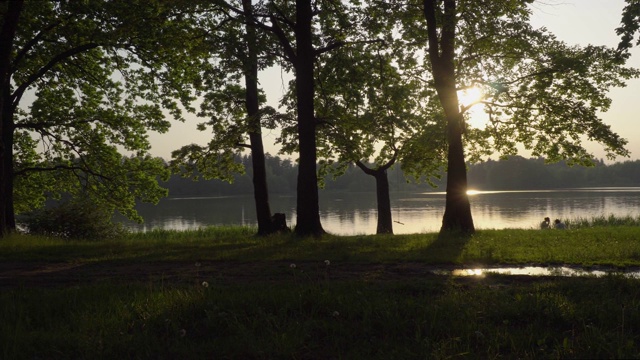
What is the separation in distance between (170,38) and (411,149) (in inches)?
447

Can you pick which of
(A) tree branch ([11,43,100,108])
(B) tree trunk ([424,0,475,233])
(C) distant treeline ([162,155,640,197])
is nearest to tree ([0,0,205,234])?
(A) tree branch ([11,43,100,108])

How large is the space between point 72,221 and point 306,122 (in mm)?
14182

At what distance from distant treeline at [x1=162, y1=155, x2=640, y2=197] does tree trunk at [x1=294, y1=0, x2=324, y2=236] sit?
119 metres

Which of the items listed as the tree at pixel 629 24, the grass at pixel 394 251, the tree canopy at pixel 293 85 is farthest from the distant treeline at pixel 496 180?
the tree at pixel 629 24

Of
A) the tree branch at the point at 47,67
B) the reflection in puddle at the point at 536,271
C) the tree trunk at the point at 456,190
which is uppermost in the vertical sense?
the tree branch at the point at 47,67

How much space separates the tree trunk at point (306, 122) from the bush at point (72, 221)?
42.0 ft

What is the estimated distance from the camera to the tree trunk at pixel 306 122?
16375 mm

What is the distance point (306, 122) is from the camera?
54.1 feet

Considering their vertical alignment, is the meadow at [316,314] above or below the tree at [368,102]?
below

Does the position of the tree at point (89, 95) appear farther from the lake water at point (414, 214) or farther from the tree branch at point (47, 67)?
the lake water at point (414, 214)

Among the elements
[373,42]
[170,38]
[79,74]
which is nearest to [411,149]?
[373,42]

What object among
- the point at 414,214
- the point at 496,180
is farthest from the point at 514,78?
the point at 496,180

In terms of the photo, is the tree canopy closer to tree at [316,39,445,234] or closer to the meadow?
tree at [316,39,445,234]

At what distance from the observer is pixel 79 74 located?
71.1 ft
